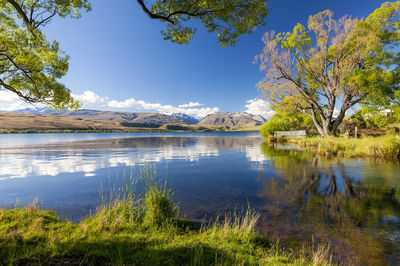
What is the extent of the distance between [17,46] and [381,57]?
4156 centimetres

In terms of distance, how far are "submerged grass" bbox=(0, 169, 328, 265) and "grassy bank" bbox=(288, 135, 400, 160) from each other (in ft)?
67.2

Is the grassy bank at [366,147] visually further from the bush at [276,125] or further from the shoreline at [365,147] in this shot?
the bush at [276,125]

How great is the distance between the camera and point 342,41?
24.9 meters

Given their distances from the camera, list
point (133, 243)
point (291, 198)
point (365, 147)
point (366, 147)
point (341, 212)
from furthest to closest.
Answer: point (365, 147) → point (366, 147) → point (291, 198) → point (341, 212) → point (133, 243)

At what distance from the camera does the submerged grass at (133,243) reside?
378cm

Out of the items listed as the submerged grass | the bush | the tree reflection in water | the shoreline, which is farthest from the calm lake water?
the bush

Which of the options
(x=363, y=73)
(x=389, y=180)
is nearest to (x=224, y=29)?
(x=389, y=180)

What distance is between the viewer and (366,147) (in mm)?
19594

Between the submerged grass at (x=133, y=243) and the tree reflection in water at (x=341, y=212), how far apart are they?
95 centimetres

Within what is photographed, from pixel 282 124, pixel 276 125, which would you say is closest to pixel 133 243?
pixel 276 125

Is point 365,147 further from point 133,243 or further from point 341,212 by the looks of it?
point 133,243

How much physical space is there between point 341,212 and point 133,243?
8.48 metres

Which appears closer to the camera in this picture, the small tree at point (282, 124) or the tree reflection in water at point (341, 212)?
the tree reflection in water at point (341, 212)

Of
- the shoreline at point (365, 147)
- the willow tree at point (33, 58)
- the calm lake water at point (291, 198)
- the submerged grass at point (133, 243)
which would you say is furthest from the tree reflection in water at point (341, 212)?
the willow tree at point (33, 58)
